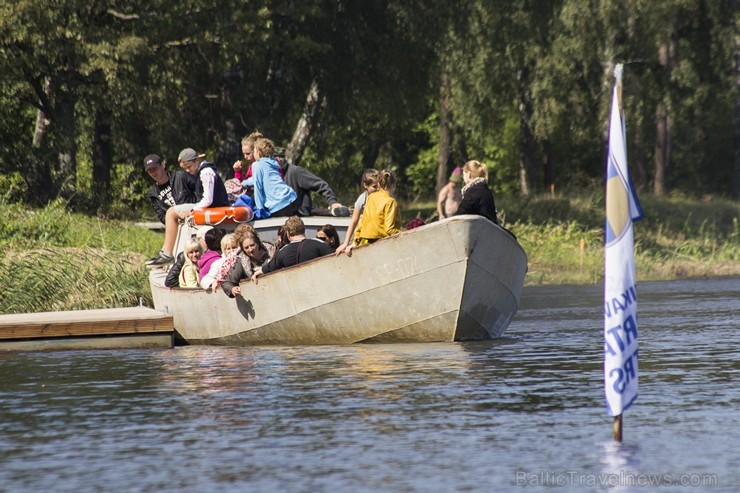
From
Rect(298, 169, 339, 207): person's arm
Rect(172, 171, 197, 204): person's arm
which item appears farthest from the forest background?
Rect(298, 169, 339, 207): person's arm

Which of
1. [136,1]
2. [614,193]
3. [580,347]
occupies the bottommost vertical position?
[580,347]

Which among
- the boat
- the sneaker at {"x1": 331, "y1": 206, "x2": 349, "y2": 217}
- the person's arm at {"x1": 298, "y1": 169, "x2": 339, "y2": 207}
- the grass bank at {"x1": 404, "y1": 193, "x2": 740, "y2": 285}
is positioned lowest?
the grass bank at {"x1": 404, "y1": 193, "x2": 740, "y2": 285}

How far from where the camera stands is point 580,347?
15820mm

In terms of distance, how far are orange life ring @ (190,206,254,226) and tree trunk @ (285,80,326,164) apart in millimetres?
19216

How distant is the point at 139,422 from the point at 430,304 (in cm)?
499

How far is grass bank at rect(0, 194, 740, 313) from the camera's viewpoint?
783 inches

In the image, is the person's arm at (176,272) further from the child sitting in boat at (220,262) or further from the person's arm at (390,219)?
the person's arm at (390,219)

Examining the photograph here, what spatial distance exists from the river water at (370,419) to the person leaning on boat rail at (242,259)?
0.74 meters

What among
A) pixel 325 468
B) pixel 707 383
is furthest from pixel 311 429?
pixel 707 383

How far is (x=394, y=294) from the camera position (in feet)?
49.5

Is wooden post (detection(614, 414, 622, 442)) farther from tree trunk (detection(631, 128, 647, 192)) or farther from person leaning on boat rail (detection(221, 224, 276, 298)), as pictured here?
tree trunk (detection(631, 128, 647, 192))

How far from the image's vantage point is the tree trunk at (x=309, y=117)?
119 ft

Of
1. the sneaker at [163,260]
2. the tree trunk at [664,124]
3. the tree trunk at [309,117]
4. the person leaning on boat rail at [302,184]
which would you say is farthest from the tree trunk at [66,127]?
the tree trunk at [664,124]

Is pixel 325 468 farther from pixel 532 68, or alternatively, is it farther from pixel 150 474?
pixel 532 68
